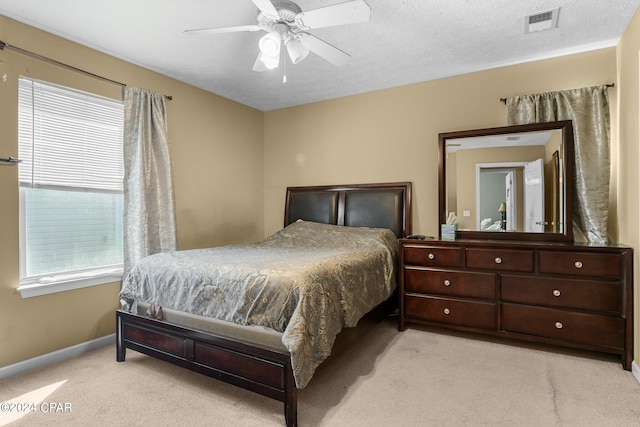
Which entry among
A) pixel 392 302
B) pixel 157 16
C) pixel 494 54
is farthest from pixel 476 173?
pixel 157 16

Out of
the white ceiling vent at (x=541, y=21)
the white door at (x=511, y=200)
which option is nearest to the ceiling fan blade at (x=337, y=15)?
the white ceiling vent at (x=541, y=21)

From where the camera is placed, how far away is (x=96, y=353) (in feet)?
9.57

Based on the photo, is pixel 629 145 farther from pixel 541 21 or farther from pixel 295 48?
pixel 295 48

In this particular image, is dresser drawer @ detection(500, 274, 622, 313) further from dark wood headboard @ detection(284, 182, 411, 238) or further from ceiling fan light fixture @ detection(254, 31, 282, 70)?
ceiling fan light fixture @ detection(254, 31, 282, 70)

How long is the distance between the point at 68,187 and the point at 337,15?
2.57m

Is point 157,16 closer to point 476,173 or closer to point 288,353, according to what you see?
point 288,353

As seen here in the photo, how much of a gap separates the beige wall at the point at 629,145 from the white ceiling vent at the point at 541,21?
1.72ft

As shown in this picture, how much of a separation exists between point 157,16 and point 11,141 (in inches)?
56.2

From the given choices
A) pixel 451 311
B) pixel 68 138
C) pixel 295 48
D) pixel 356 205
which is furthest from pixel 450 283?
pixel 68 138

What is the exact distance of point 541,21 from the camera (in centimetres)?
265

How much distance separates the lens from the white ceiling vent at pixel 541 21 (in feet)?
8.41

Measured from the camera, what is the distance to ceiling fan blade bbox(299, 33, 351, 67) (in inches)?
93.4

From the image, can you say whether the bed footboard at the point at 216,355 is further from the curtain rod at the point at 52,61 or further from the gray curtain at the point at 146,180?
the curtain rod at the point at 52,61

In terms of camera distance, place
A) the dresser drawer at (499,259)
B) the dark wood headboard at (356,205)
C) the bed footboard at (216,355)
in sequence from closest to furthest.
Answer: the bed footboard at (216,355), the dresser drawer at (499,259), the dark wood headboard at (356,205)
